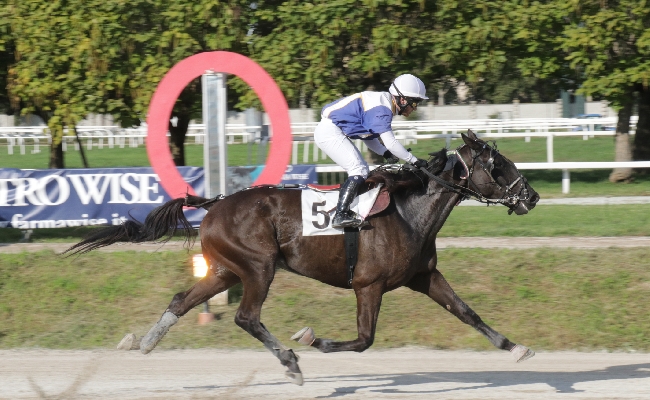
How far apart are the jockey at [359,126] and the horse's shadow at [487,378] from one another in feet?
4.31

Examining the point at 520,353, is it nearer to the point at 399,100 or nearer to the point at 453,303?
the point at 453,303

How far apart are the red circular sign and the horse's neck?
2.83 meters

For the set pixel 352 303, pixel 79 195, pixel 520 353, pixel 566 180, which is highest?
pixel 79 195

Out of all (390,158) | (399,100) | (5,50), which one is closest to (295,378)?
(390,158)

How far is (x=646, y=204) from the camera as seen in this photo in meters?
14.6

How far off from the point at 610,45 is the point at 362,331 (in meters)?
10.9

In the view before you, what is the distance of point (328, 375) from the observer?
24.0 ft

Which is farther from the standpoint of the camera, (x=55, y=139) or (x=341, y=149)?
(x=55, y=139)

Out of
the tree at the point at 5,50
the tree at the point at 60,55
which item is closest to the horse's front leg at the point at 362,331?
the tree at the point at 60,55

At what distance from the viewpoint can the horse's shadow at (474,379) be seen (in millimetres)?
6734

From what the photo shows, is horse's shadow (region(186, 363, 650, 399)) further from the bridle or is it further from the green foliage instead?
the green foliage

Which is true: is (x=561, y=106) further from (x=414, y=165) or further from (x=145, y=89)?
(x=414, y=165)

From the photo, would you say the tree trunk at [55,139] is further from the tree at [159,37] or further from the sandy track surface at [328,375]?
the sandy track surface at [328,375]

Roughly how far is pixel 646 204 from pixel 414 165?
9014mm
